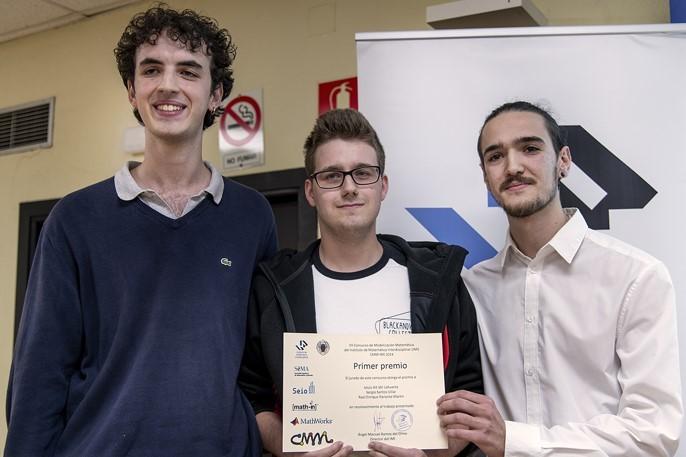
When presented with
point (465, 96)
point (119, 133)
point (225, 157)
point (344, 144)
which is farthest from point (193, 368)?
point (119, 133)

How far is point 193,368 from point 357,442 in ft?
1.49

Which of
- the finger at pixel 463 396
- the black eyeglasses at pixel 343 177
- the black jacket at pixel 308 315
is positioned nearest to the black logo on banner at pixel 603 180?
the black jacket at pixel 308 315

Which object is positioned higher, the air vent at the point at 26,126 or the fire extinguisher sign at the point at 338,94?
the air vent at the point at 26,126

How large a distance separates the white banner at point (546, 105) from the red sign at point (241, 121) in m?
1.45

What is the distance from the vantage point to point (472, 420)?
164 cm

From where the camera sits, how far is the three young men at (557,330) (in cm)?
168

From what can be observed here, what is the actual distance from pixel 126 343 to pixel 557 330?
116 cm

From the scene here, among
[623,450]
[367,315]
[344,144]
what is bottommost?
[623,450]

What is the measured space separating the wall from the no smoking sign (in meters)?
0.05

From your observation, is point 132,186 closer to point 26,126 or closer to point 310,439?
point 310,439

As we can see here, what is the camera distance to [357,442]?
5.38ft

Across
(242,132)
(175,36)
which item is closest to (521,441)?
(175,36)

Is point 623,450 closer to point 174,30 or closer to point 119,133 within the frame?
point 174,30

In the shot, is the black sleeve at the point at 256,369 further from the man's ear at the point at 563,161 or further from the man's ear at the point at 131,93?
the man's ear at the point at 563,161
